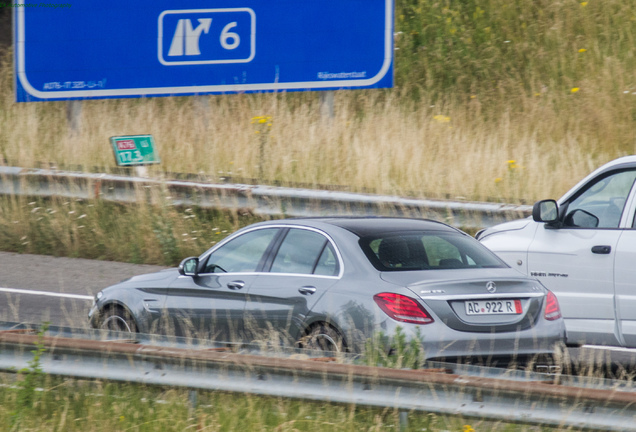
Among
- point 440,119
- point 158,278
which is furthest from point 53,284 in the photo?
point 440,119

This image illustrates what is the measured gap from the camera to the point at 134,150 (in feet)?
45.4

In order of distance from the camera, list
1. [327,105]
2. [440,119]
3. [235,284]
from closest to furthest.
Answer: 1. [235,284]
2. [440,119]
3. [327,105]

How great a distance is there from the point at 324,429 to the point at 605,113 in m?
14.2

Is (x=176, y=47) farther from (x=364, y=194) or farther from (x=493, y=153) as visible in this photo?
(x=364, y=194)

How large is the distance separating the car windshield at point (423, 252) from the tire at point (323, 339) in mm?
553

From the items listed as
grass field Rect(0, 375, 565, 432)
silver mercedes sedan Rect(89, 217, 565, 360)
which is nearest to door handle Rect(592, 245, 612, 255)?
silver mercedes sedan Rect(89, 217, 565, 360)

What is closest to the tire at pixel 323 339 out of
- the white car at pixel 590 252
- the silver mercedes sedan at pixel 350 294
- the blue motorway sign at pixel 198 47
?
→ the silver mercedes sedan at pixel 350 294

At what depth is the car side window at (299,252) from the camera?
730 cm

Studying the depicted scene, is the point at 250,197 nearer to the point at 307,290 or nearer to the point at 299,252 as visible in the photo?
the point at 299,252

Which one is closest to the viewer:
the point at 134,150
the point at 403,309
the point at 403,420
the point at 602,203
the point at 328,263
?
the point at 403,420

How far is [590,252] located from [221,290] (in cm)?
296

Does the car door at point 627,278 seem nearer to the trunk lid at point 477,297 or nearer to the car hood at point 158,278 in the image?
the trunk lid at point 477,297

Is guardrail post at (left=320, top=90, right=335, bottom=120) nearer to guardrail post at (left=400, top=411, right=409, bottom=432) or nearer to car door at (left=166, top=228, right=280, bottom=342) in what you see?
car door at (left=166, top=228, right=280, bottom=342)

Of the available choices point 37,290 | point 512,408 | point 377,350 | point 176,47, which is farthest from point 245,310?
point 176,47
